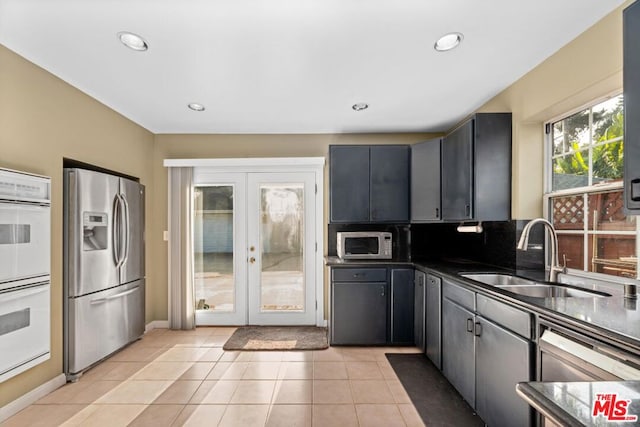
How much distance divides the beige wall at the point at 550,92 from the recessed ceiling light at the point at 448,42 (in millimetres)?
743

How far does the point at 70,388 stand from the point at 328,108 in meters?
3.30

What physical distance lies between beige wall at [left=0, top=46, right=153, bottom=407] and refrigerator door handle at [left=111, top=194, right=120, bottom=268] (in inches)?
16.9

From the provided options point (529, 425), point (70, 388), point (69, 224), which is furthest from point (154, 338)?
point (529, 425)

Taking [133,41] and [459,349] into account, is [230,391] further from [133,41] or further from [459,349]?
[133,41]

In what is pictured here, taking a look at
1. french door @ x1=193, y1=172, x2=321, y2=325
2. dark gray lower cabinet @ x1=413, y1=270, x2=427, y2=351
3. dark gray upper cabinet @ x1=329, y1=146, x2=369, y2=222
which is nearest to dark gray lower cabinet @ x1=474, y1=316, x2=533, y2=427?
dark gray lower cabinet @ x1=413, y1=270, x2=427, y2=351

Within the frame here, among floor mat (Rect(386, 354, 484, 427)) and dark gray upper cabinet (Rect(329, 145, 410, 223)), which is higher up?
dark gray upper cabinet (Rect(329, 145, 410, 223))

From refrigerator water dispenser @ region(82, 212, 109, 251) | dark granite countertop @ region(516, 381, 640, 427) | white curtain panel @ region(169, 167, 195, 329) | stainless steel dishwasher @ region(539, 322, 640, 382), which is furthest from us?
white curtain panel @ region(169, 167, 195, 329)

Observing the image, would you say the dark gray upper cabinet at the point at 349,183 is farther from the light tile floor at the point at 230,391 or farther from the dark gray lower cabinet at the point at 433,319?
the light tile floor at the point at 230,391

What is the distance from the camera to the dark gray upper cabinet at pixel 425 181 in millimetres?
3232

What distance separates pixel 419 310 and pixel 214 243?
2586mm

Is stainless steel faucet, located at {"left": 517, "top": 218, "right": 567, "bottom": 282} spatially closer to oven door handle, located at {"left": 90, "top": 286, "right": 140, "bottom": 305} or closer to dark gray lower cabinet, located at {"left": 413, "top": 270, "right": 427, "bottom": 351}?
dark gray lower cabinet, located at {"left": 413, "top": 270, "right": 427, "bottom": 351}

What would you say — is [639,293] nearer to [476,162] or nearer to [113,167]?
[476,162]

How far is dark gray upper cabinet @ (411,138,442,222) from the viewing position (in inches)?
127

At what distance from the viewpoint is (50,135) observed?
8.08 ft
